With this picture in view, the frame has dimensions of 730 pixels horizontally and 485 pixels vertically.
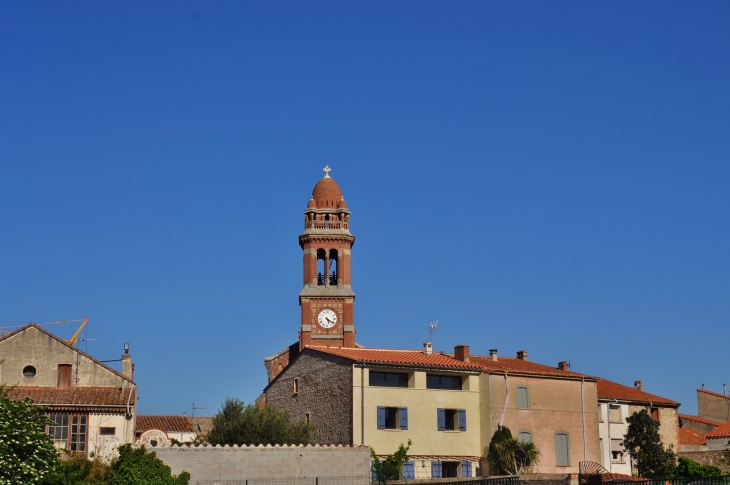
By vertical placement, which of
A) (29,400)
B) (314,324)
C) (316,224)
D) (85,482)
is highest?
(316,224)

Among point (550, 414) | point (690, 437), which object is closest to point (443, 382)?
point (550, 414)

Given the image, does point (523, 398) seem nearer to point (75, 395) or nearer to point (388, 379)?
point (388, 379)

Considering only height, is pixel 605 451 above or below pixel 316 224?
below

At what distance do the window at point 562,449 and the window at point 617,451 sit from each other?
4576mm

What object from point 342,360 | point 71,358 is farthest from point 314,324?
point 71,358

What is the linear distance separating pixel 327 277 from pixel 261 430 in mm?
23501

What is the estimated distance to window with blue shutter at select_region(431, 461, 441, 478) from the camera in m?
48.8

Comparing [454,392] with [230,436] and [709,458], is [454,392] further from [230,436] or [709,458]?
[709,458]

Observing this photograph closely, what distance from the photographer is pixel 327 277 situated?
236 ft

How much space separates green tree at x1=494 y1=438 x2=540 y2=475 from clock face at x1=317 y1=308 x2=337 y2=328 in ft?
78.8

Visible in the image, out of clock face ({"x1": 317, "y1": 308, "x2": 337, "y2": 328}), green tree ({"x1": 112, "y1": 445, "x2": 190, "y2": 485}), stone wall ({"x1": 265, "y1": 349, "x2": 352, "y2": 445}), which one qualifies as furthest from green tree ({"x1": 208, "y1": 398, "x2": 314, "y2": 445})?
clock face ({"x1": 317, "y1": 308, "x2": 337, "y2": 328})

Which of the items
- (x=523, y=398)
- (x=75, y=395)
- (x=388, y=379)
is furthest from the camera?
(x=523, y=398)

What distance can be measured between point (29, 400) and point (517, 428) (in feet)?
83.4

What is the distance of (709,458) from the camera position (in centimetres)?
5938
